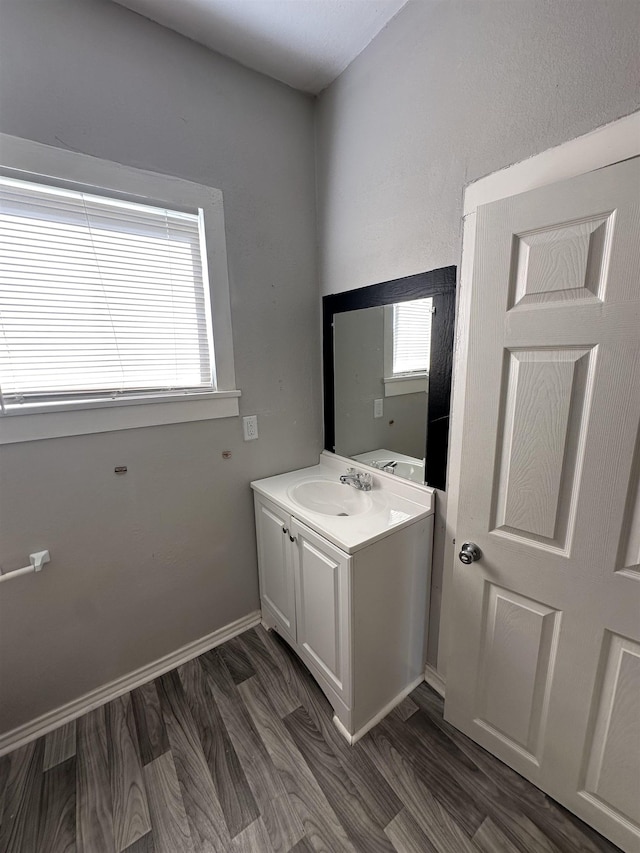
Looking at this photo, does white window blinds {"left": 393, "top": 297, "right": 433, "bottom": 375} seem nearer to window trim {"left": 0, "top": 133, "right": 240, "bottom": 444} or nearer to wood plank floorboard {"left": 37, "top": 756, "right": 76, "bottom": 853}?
window trim {"left": 0, "top": 133, "right": 240, "bottom": 444}

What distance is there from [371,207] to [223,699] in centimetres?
228

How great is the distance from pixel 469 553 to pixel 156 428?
1350mm

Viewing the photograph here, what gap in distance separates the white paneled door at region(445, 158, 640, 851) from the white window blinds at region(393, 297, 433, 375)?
0.28 meters

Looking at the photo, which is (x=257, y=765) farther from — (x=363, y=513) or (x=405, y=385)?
(x=405, y=385)

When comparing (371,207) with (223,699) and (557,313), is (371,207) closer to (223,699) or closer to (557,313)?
(557,313)

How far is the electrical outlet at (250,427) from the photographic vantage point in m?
1.75

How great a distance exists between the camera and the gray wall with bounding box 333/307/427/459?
1521 mm

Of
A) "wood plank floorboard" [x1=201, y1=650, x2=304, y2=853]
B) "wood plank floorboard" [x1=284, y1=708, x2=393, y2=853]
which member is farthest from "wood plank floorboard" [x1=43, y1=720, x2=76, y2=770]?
"wood plank floorboard" [x1=284, y1=708, x2=393, y2=853]

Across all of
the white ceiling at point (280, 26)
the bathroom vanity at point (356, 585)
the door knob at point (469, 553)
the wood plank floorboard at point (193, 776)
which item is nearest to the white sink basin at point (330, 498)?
the bathroom vanity at point (356, 585)

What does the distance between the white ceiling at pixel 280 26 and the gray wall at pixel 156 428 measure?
0.21 ft

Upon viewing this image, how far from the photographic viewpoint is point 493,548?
1162mm

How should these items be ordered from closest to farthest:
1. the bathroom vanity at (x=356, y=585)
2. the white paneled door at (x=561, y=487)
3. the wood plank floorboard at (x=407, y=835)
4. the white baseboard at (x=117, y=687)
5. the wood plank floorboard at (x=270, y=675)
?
the white paneled door at (x=561, y=487)
the wood plank floorboard at (x=407, y=835)
the bathroom vanity at (x=356, y=585)
the white baseboard at (x=117, y=687)
the wood plank floorboard at (x=270, y=675)

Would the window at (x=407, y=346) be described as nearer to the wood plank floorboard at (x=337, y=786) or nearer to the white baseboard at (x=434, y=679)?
the white baseboard at (x=434, y=679)

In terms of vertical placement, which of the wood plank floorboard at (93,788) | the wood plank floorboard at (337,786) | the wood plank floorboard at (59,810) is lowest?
the wood plank floorboard at (59,810)
